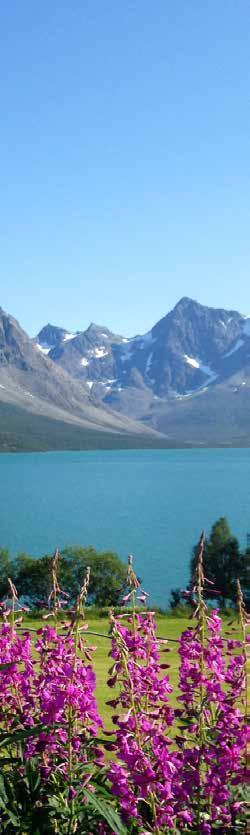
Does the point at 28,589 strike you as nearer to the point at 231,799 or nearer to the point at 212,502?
the point at 231,799

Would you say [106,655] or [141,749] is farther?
[106,655]

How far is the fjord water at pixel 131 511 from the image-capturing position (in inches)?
2316

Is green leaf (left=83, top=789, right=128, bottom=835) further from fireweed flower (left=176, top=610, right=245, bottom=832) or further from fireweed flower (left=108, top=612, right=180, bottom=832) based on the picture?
fireweed flower (left=176, top=610, right=245, bottom=832)

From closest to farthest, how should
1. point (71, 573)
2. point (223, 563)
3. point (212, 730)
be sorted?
1. point (212, 730)
2. point (71, 573)
3. point (223, 563)

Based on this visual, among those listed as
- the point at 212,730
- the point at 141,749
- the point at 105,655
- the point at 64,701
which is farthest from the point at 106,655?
the point at 141,749

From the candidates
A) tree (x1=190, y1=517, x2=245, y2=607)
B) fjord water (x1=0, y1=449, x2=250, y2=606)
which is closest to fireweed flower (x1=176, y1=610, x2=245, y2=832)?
tree (x1=190, y1=517, x2=245, y2=607)

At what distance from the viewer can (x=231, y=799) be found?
10.7 ft

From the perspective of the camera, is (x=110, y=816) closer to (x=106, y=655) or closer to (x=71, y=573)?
(x=106, y=655)

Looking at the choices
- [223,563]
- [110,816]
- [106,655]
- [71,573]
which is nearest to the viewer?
[110,816]

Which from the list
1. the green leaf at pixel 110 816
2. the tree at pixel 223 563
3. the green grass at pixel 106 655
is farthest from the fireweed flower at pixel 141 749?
the tree at pixel 223 563

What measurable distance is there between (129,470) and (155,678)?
171 meters

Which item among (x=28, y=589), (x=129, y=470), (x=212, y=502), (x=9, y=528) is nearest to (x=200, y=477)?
(x=129, y=470)

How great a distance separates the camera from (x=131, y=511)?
9169 cm

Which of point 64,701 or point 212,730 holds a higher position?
point 64,701
